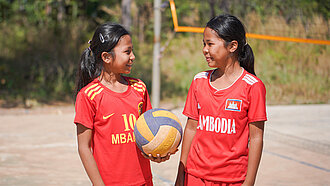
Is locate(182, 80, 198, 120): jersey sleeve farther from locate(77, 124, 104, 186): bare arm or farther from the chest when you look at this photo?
locate(77, 124, 104, 186): bare arm

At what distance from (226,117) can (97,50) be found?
93 cm

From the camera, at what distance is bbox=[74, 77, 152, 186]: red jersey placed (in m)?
2.58

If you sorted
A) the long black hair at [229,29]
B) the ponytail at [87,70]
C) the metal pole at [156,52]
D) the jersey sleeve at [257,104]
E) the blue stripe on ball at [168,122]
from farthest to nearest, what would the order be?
the metal pole at [156,52], the ponytail at [87,70], the blue stripe on ball at [168,122], the long black hair at [229,29], the jersey sleeve at [257,104]

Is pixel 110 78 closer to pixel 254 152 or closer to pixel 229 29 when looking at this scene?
pixel 229 29

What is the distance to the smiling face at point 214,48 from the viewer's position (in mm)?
2582

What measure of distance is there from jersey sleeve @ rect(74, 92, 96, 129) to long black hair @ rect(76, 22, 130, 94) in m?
0.27

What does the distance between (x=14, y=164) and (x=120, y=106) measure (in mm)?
3586

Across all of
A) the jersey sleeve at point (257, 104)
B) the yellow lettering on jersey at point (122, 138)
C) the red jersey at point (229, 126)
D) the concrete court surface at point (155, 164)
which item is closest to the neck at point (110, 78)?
the yellow lettering on jersey at point (122, 138)

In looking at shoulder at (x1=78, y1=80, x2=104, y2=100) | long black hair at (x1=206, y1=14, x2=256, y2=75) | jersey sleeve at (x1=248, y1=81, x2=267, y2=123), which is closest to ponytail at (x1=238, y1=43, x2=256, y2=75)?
long black hair at (x1=206, y1=14, x2=256, y2=75)

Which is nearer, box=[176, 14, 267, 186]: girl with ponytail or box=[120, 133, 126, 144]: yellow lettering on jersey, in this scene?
box=[176, 14, 267, 186]: girl with ponytail

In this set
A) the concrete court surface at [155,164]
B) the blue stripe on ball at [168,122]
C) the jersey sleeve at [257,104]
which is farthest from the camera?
the concrete court surface at [155,164]

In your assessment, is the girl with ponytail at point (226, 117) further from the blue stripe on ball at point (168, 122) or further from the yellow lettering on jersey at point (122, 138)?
the yellow lettering on jersey at point (122, 138)

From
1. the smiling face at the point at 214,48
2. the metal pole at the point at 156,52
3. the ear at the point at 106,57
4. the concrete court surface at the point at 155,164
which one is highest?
the smiling face at the point at 214,48

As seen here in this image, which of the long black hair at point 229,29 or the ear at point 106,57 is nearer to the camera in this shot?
the long black hair at point 229,29
